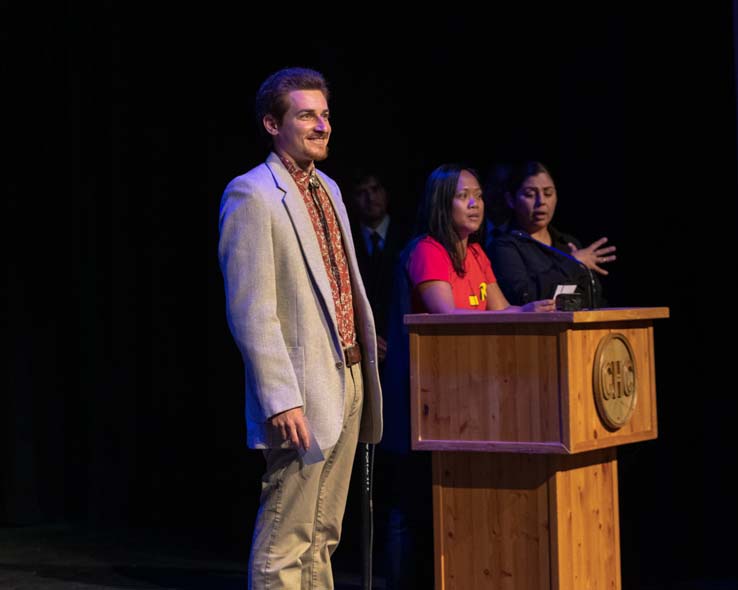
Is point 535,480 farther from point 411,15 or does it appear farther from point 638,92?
point 411,15

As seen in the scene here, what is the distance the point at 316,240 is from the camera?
8.13 feet

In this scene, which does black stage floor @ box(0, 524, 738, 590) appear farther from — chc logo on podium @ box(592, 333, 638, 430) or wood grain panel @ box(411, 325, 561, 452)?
chc logo on podium @ box(592, 333, 638, 430)

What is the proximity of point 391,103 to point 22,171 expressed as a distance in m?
1.77

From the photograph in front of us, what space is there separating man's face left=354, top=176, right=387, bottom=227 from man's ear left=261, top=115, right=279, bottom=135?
2264 millimetres

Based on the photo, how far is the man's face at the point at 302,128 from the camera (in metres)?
2.54

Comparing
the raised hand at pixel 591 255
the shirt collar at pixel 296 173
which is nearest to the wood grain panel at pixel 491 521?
the shirt collar at pixel 296 173

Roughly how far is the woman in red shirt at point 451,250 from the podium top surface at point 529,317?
0.92 feet

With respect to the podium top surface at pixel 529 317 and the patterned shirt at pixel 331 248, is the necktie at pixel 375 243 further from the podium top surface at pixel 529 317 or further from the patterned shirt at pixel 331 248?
the patterned shirt at pixel 331 248

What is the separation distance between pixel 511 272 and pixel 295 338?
4.29ft

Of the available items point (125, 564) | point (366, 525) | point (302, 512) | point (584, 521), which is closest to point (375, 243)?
point (125, 564)

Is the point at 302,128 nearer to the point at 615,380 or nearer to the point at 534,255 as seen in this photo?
the point at 615,380

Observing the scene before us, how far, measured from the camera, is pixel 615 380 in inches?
117

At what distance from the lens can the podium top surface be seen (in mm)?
2775

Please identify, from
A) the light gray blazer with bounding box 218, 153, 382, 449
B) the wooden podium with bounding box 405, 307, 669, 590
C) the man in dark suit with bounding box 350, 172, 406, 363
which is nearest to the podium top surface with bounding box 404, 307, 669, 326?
the wooden podium with bounding box 405, 307, 669, 590
